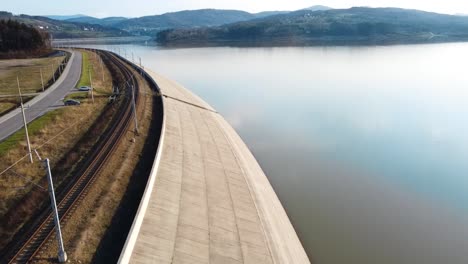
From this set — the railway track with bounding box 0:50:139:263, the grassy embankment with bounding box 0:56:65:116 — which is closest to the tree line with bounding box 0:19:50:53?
the grassy embankment with bounding box 0:56:65:116

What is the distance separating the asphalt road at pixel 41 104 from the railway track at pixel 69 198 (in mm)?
6988

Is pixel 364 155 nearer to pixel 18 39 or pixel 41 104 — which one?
pixel 41 104

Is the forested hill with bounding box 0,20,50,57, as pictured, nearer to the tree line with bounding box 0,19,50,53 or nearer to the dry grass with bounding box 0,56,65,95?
the tree line with bounding box 0,19,50,53

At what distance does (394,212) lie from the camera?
2973 centimetres

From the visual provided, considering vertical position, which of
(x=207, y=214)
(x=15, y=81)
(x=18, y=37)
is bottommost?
(x=207, y=214)

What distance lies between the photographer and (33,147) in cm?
2994

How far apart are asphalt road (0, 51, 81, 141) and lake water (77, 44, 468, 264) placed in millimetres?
22065

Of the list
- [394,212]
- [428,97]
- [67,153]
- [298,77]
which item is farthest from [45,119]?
[298,77]

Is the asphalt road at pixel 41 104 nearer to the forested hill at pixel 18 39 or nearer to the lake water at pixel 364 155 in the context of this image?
the lake water at pixel 364 155

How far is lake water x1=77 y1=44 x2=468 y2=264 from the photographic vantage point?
26438 millimetres

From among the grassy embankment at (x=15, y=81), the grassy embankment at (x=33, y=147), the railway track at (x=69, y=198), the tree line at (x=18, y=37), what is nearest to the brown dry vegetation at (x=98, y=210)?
the railway track at (x=69, y=198)

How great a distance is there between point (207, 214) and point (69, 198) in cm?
767

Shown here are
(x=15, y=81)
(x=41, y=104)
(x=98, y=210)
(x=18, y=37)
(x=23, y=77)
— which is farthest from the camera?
(x=18, y=37)

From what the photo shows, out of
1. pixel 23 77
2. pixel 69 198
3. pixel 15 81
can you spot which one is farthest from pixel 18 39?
pixel 69 198
